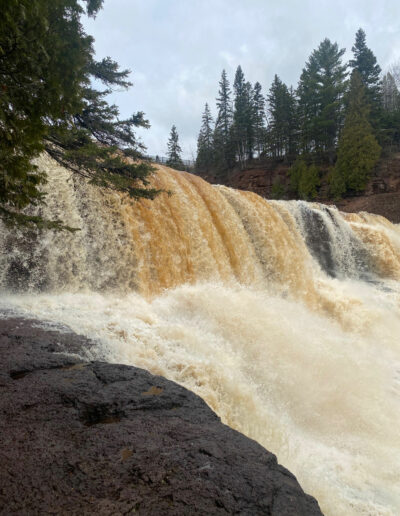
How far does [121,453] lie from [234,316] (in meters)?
4.31

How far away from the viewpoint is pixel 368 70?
122ft

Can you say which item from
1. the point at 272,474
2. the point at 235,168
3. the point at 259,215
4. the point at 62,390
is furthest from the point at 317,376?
the point at 235,168

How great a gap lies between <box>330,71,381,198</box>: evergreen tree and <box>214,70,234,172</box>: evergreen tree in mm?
17195

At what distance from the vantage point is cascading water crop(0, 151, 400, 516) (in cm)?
346

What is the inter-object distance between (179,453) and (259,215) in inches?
380

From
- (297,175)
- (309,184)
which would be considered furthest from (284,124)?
(309,184)

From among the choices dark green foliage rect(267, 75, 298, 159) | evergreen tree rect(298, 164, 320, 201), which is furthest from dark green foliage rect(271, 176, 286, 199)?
dark green foliage rect(267, 75, 298, 159)

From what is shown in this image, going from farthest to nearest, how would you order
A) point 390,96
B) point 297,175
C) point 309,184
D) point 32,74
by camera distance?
1. point 390,96
2. point 297,175
3. point 309,184
4. point 32,74

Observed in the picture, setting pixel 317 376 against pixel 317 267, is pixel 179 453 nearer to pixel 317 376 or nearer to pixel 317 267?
pixel 317 376

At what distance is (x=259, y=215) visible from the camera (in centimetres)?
1098

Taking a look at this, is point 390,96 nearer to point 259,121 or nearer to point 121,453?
point 259,121

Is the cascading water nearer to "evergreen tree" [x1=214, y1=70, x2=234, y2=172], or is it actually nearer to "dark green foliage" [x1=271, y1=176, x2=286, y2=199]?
"dark green foliage" [x1=271, y1=176, x2=286, y2=199]

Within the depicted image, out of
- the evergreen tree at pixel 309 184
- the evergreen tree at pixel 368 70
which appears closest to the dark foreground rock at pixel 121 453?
the evergreen tree at pixel 309 184

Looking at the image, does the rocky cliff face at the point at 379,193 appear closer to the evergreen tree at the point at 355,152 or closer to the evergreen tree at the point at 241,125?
the evergreen tree at the point at 355,152
